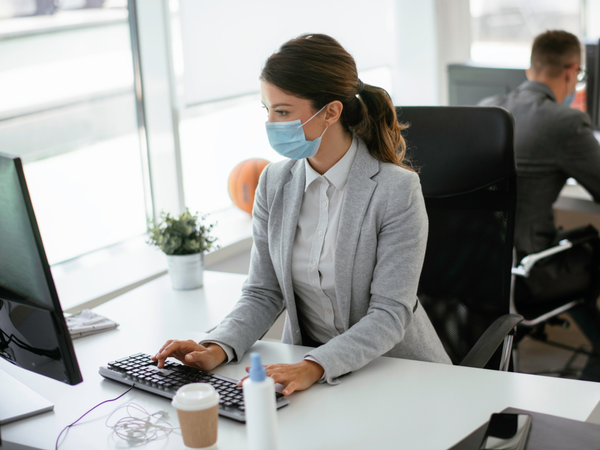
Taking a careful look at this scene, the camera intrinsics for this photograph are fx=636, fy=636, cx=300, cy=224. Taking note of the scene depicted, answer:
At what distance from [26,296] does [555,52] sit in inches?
87.4

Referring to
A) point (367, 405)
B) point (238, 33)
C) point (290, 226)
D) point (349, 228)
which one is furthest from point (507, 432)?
point (238, 33)

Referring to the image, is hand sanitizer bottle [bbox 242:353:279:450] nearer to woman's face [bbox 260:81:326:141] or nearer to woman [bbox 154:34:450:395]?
woman [bbox 154:34:450:395]

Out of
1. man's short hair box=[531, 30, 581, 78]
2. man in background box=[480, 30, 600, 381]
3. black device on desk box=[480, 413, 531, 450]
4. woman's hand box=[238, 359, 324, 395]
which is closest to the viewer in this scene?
black device on desk box=[480, 413, 531, 450]

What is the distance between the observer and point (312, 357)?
3.82 feet

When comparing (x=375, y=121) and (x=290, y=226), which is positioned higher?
(x=375, y=121)

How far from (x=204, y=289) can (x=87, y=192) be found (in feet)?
2.43

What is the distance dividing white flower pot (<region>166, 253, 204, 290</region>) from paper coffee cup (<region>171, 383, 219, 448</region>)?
3.13ft

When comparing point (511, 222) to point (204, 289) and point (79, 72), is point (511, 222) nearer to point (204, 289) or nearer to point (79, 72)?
point (204, 289)

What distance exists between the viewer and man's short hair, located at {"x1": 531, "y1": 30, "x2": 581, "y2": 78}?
250 centimetres

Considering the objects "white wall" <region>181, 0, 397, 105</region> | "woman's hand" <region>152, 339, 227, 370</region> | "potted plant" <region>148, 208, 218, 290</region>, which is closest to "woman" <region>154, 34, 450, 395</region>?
"woman's hand" <region>152, 339, 227, 370</region>

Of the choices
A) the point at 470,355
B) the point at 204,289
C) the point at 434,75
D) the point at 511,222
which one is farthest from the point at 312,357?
the point at 434,75

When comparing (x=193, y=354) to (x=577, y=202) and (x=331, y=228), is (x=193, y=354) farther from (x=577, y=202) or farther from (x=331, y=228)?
(x=577, y=202)

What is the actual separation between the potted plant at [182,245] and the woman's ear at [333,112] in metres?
0.66

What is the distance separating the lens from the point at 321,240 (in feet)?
4.56
